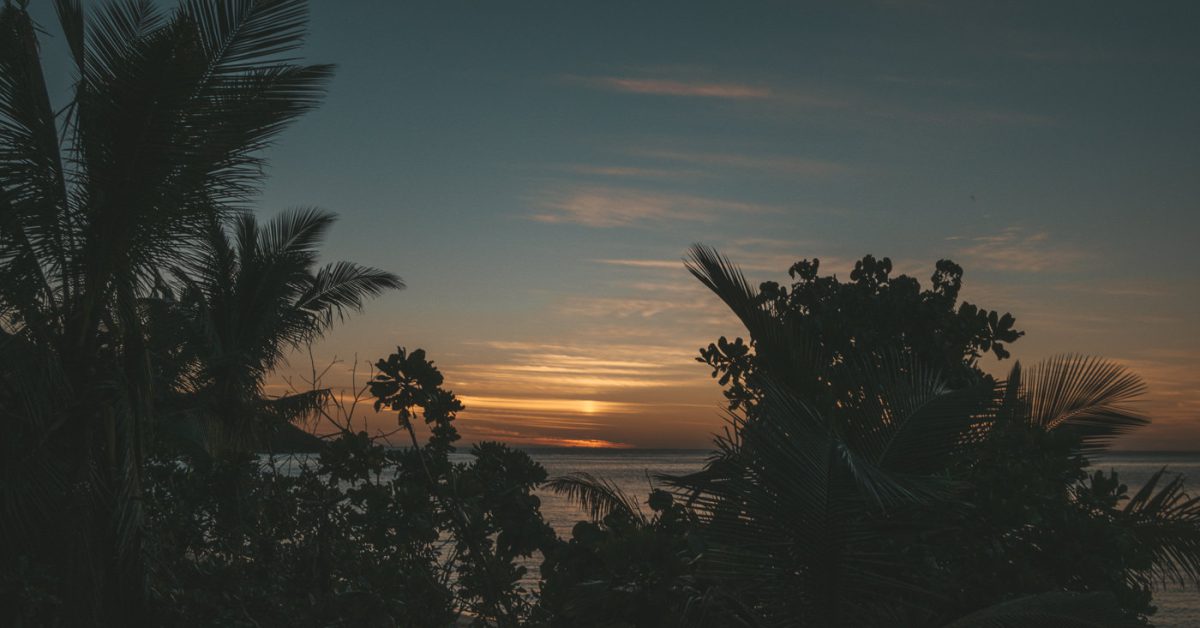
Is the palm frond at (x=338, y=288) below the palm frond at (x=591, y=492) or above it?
above

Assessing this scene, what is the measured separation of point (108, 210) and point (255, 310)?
7.90 meters

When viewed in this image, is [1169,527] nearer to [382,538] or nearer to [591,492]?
[591,492]

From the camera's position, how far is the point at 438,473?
5.30m

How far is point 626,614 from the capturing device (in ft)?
13.6

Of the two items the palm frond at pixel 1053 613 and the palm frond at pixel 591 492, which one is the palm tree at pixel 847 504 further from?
the palm frond at pixel 591 492

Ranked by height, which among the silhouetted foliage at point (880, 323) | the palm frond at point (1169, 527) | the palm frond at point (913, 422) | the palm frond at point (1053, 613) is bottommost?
the palm frond at point (1053, 613)

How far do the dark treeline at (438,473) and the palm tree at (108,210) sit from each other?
20mm

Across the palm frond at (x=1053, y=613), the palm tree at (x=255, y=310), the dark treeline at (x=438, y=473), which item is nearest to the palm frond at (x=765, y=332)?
the dark treeline at (x=438, y=473)

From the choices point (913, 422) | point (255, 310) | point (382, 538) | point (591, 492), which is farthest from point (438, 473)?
point (255, 310)

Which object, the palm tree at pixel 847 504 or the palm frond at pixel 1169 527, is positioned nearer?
the palm tree at pixel 847 504

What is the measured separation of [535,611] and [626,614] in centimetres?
155

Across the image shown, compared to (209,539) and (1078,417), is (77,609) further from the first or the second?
(1078,417)

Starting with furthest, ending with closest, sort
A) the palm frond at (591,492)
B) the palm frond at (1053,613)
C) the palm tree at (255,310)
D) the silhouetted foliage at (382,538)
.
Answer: the palm tree at (255,310) < the palm frond at (591,492) < the silhouetted foliage at (382,538) < the palm frond at (1053,613)

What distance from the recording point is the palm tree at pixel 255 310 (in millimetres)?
12180
